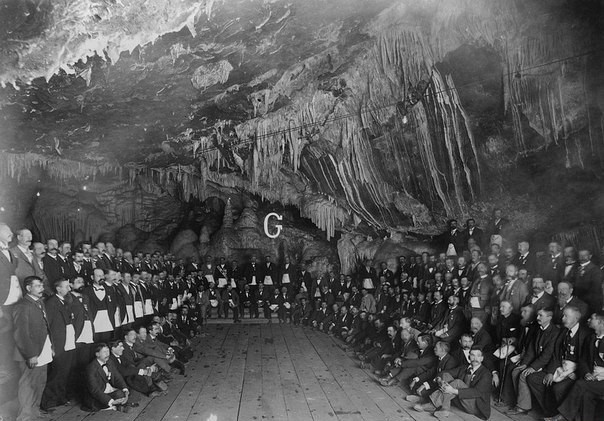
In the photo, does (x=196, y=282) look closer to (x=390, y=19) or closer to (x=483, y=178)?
(x=483, y=178)

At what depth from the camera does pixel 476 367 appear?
5.98m

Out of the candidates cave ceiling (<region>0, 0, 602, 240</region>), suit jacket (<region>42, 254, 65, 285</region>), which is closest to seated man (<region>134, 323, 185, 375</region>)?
suit jacket (<region>42, 254, 65, 285</region>)

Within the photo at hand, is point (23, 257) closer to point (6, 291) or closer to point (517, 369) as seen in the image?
point (6, 291)

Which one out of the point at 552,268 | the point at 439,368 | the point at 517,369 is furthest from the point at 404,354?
the point at 552,268

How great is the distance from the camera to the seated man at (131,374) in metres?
6.41

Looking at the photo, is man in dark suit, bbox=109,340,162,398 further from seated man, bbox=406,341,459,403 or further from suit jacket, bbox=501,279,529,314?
suit jacket, bbox=501,279,529,314

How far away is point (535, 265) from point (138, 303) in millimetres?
6968

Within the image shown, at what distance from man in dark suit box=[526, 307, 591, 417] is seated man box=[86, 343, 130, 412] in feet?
15.9

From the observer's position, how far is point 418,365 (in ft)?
23.1

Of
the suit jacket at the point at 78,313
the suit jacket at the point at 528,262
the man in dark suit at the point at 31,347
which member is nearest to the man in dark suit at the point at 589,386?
the suit jacket at the point at 528,262

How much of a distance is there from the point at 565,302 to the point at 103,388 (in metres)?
5.80

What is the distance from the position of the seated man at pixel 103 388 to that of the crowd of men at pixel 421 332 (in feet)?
0.05

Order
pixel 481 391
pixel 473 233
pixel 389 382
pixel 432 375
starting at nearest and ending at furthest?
1. pixel 481 391
2. pixel 432 375
3. pixel 389 382
4. pixel 473 233

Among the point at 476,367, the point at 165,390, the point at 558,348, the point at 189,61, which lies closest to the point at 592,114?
the point at 558,348
